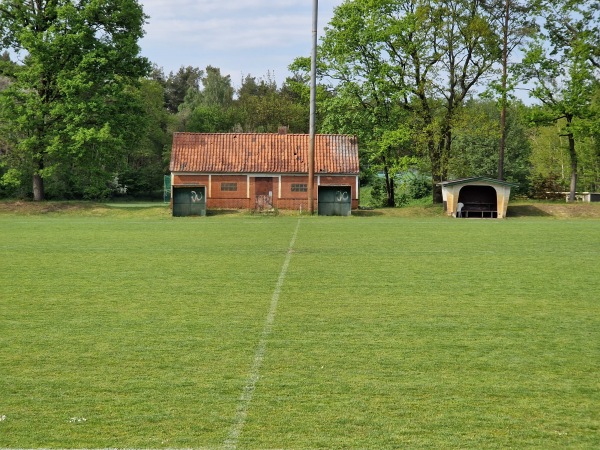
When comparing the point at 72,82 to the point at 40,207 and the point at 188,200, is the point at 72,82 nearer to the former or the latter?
the point at 40,207

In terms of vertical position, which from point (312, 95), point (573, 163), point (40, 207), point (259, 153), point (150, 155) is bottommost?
point (40, 207)

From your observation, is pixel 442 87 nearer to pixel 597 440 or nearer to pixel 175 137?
pixel 175 137

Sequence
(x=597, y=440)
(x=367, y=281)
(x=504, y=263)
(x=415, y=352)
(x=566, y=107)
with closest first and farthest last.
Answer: (x=597, y=440) < (x=415, y=352) < (x=367, y=281) < (x=504, y=263) < (x=566, y=107)

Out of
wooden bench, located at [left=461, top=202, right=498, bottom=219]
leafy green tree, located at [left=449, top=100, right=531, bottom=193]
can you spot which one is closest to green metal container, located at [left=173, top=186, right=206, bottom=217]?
wooden bench, located at [left=461, top=202, right=498, bottom=219]

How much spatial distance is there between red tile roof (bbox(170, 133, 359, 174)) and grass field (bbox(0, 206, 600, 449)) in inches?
1033

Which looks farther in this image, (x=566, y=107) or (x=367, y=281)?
(x=566, y=107)

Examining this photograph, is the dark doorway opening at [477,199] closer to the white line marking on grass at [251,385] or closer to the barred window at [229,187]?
the barred window at [229,187]

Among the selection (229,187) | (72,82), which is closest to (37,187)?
(72,82)

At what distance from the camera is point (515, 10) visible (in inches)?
1796

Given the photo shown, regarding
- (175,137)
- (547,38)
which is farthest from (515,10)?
(175,137)

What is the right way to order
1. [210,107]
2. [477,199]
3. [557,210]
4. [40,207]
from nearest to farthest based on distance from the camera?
[40,207] → [557,210] → [477,199] → [210,107]

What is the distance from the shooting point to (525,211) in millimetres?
41281

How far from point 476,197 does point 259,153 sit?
1275cm

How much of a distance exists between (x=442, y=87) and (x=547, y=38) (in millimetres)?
6694
